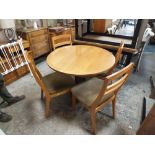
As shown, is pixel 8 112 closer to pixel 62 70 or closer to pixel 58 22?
pixel 62 70

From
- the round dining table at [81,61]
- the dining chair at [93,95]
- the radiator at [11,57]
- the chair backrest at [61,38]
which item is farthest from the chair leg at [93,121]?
the radiator at [11,57]

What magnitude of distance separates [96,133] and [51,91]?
2.43 feet

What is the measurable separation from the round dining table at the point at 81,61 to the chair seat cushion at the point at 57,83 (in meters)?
0.25

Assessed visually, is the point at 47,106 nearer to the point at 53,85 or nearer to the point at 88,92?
the point at 53,85

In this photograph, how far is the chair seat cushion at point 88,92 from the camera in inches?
55.9

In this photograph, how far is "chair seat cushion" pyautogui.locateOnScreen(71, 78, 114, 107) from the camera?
1419mm

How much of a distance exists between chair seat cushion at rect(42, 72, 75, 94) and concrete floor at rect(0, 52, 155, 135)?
393 mm

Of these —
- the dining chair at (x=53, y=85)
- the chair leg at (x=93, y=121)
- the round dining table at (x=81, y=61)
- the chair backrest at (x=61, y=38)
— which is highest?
the chair backrest at (x=61, y=38)

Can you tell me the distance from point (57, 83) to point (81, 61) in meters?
0.43

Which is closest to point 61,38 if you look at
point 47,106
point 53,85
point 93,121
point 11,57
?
point 11,57

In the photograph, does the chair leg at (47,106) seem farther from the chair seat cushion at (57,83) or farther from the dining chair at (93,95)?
the dining chair at (93,95)

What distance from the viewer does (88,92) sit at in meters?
1.51
